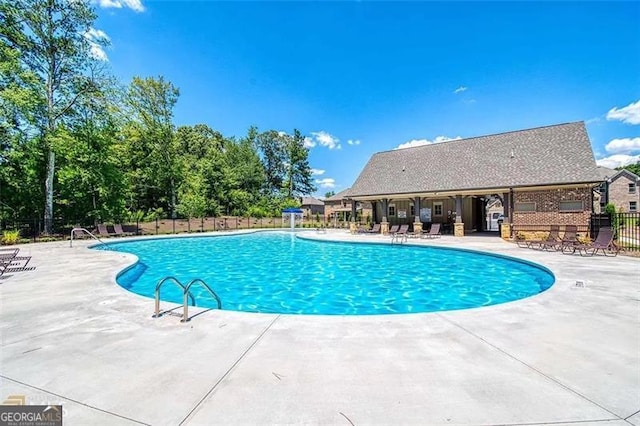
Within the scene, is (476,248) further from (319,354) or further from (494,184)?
(319,354)

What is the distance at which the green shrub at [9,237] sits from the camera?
53.2 feet

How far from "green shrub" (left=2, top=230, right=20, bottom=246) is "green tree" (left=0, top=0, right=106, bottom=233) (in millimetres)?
2167

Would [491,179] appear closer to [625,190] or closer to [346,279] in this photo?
[346,279]

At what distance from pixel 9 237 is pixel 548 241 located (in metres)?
28.8

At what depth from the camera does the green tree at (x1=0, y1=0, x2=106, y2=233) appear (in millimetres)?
18094

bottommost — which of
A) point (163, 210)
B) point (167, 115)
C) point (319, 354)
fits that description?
point (319, 354)

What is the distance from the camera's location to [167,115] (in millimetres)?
32375

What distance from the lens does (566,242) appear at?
11.5 m

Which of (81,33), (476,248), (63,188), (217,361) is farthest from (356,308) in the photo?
(81,33)

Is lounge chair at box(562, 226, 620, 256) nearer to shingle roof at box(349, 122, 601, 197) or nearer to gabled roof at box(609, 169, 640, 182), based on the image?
shingle roof at box(349, 122, 601, 197)

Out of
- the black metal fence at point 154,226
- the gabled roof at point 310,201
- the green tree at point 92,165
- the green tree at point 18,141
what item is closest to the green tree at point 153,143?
the black metal fence at point 154,226

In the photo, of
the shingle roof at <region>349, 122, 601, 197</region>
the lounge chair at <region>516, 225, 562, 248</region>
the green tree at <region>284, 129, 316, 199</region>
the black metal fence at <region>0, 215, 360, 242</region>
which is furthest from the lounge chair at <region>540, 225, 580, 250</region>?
the green tree at <region>284, 129, 316, 199</region>

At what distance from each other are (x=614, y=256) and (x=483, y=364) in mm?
11609

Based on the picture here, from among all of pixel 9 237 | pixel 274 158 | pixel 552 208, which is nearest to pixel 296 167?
pixel 274 158
